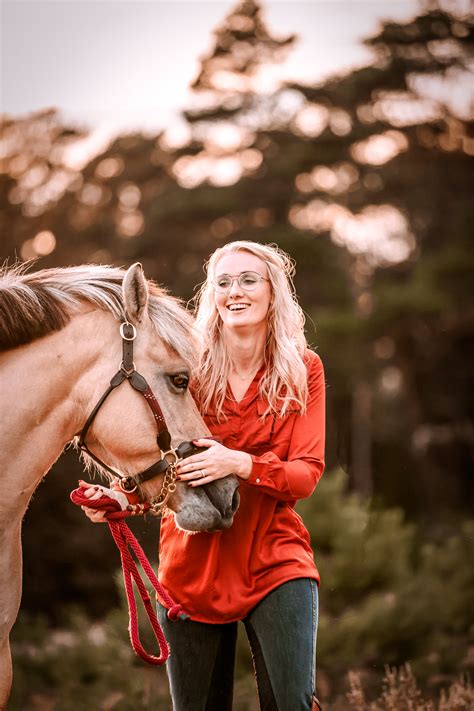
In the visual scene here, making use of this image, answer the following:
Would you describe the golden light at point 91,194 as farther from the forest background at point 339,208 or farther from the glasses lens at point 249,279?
the glasses lens at point 249,279

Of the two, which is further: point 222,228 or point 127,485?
point 222,228

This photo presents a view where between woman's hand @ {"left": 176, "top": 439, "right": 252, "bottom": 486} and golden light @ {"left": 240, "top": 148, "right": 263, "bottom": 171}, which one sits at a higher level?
golden light @ {"left": 240, "top": 148, "right": 263, "bottom": 171}

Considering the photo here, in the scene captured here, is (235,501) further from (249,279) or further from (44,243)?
(44,243)

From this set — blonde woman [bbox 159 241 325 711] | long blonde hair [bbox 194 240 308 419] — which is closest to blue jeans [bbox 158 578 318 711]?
blonde woman [bbox 159 241 325 711]

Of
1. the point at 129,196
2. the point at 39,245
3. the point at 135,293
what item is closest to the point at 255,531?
the point at 135,293

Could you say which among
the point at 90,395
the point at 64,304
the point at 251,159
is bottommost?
the point at 90,395

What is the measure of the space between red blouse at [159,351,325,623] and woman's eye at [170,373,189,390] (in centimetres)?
31

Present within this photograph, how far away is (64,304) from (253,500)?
1051mm

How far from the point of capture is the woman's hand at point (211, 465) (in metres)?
2.85

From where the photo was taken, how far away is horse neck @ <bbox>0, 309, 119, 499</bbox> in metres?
2.83

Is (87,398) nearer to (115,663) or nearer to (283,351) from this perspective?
(283,351)

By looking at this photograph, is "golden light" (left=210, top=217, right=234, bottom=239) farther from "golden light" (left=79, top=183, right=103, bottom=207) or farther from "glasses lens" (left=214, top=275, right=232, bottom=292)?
"glasses lens" (left=214, top=275, right=232, bottom=292)

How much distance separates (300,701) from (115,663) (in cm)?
383

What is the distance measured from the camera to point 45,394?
113 inches
